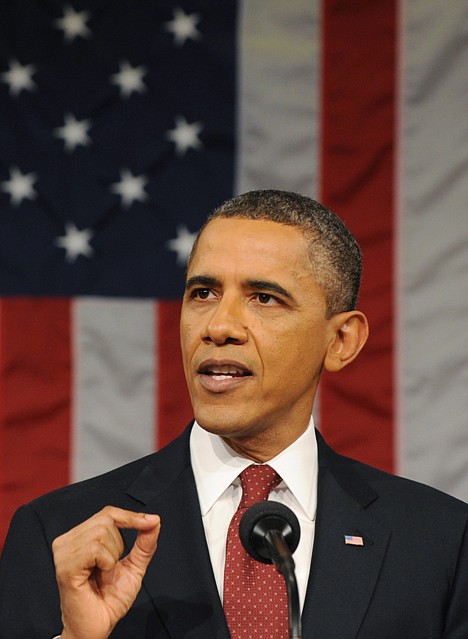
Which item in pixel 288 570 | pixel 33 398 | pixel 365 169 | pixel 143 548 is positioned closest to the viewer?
pixel 288 570

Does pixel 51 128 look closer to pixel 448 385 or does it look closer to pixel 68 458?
pixel 68 458

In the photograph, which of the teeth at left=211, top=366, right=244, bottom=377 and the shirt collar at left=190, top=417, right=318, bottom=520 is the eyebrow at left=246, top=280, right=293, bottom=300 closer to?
the teeth at left=211, top=366, right=244, bottom=377

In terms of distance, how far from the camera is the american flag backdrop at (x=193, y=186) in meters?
3.32

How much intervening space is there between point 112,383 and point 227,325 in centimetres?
151

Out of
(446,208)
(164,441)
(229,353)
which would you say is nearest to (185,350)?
(229,353)

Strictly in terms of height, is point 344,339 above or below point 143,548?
above

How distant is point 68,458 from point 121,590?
1707 millimetres

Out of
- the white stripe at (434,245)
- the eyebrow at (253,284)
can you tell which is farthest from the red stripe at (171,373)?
the eyebrow at (253,284)

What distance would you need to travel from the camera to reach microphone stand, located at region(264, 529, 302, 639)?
1.48m

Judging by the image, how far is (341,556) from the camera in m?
1.95

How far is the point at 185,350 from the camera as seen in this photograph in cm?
200

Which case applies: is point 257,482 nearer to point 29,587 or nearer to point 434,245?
point 29,587

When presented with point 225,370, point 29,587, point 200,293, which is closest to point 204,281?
point 200,293

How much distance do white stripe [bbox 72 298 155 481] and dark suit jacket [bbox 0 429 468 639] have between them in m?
1.26
